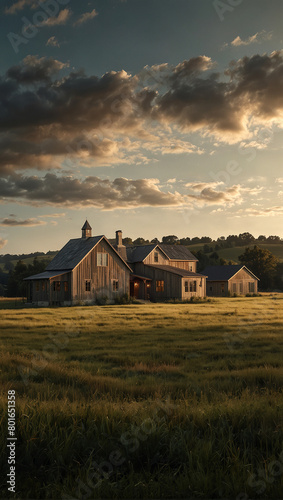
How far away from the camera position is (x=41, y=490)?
14.4ft

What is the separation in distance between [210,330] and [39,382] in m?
12.7

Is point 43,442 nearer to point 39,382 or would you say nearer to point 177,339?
point 39,382

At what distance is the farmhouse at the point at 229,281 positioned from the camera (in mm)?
71250

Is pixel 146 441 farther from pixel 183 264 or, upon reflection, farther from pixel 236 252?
pixel 236 252

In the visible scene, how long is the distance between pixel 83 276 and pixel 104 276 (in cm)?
305

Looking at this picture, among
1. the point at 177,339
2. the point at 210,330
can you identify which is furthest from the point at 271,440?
the point at 210,330

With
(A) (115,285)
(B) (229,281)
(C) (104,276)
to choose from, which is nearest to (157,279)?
(A) (115,285)

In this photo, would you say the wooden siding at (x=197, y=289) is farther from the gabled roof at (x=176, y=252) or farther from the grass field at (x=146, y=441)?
the grass field at (x=146, y=441)

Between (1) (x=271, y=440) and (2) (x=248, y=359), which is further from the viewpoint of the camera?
(2) (x=248, y=359)

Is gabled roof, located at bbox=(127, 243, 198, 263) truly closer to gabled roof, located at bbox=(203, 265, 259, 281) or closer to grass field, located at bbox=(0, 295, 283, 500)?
gabled roof, located at bbox=(203, 265, 259, 281)

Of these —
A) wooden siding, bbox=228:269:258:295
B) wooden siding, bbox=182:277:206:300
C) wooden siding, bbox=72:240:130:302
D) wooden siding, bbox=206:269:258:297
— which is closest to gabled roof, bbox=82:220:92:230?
wooden siding, bbox=72:240:130:302

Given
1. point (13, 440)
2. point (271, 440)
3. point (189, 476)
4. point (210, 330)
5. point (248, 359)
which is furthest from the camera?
point (210, 330)

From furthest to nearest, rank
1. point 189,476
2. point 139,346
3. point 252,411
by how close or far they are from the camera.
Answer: point 139,346
point 252,411
point 189,476

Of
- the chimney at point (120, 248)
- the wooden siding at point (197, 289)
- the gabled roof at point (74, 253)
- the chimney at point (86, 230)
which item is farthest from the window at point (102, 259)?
the wooden siding at point (197, 289)
